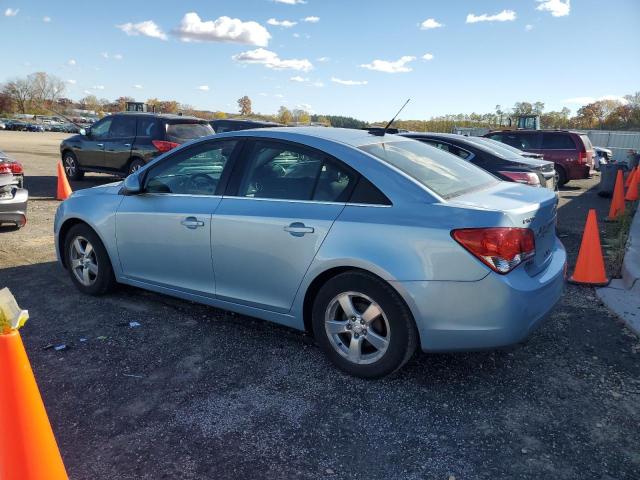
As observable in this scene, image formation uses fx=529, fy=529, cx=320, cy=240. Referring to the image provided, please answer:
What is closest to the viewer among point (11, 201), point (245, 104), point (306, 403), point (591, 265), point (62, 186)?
point (306, 403)

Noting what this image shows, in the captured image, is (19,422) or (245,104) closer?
(19,422)

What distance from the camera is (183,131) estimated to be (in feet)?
38.2

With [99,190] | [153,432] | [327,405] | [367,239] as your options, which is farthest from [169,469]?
[99,190]

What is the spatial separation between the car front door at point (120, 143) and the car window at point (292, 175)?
8.77 meters

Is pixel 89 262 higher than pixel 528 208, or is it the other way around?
pixel 528 208

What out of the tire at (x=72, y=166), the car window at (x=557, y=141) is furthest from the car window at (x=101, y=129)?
the car window at (x=557, y=141)

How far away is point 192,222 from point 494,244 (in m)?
2.29

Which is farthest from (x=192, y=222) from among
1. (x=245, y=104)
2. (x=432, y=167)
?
(x=245, y=104)

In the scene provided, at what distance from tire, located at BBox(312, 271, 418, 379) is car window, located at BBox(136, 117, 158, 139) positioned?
9.12 meters

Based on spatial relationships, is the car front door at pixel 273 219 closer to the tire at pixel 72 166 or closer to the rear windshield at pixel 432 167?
the rear windshield at pixel 432 167

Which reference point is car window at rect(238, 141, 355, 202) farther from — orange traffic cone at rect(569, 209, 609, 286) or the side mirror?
orange traffic cone at rect(569, 209, 609, 286)

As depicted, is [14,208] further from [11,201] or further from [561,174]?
[561,174]

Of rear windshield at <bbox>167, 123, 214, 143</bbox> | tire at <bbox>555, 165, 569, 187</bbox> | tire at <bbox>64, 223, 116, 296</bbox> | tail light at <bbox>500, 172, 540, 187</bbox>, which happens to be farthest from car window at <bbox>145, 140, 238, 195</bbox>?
tire at <bbox>555, 165, 569, 187</bbox>

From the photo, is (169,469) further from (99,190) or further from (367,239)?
(99,190)
